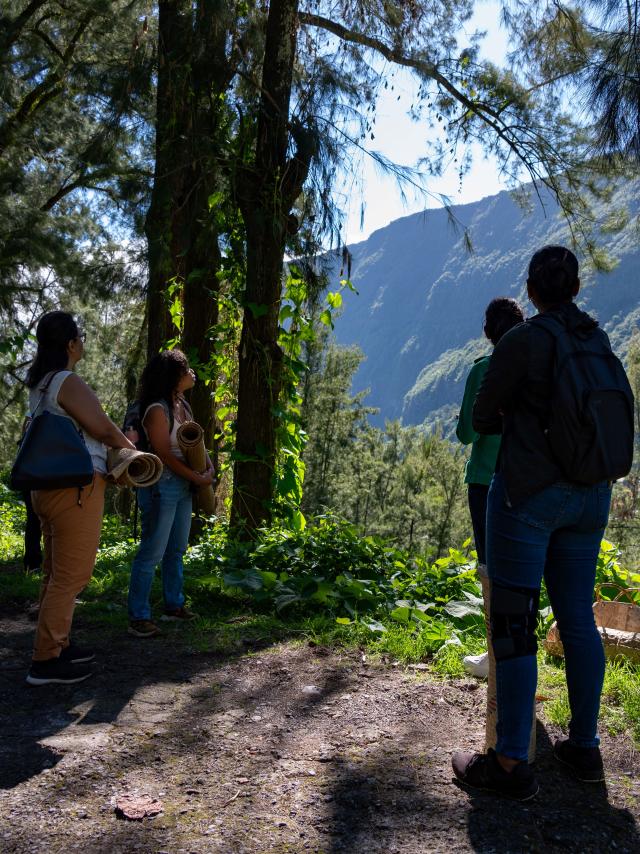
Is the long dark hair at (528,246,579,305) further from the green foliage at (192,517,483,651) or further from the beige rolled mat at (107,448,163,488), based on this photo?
the green foliage at (192,517,483,651)

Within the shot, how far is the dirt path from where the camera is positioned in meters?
2.35

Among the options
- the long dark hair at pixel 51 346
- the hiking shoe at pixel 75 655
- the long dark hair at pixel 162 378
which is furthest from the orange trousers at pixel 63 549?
the long dark hair at pixel 162 378

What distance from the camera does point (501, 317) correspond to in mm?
3689

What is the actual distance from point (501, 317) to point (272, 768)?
227cm

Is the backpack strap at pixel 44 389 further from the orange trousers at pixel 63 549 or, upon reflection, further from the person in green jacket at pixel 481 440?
the person in green jacket at pixel 481 440

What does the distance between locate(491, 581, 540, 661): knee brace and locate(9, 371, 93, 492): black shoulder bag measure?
2.02 meters

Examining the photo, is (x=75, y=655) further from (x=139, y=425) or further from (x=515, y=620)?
(x=515, y=620)

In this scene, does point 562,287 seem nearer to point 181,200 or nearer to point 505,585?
point 505,585

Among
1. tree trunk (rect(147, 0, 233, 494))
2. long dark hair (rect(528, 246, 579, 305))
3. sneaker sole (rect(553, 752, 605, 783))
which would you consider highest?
tree trunk (rect(147, 0, 233, 494))

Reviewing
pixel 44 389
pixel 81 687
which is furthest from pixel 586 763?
pixel 44 389

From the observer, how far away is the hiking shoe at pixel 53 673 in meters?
3.70

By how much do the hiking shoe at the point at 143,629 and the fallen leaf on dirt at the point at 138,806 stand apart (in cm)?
202

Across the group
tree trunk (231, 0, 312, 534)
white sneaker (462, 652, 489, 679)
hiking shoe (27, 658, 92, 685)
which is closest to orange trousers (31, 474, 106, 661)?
hiking shoe (27, 658, 92, 685)

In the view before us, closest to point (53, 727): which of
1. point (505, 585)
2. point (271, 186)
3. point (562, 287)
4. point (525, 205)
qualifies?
point (505, 585)
